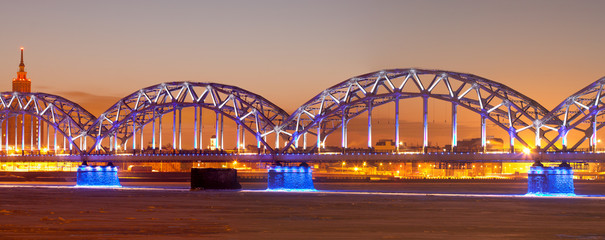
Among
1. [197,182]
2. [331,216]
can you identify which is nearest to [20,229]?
[331,216]

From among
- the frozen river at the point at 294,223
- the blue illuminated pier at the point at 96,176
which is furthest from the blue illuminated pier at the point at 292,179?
the frozen river at the point at 294,223

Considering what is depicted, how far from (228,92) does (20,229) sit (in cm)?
8869

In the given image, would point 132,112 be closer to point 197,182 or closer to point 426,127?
point 197,182

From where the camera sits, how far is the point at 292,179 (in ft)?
382

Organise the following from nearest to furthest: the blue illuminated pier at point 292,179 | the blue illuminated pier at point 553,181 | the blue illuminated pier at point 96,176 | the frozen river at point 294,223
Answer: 1. the frozen river at point 294,223
2. the blue illuminated pier at point 553,181
3. the blue illuminated pier at point 292,179
4. the blue illuminated pier at point 96,176

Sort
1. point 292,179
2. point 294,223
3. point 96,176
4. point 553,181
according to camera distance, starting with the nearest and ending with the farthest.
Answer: point 294,223 → point 553,181 → point 292,179 → point 96,176

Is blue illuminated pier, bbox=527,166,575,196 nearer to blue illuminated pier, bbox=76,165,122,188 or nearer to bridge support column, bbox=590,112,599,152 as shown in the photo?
bridge support column, bbox=590,112,599,152

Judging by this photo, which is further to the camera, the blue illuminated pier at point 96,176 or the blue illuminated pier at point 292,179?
the blue illuminated pier at point 96,176

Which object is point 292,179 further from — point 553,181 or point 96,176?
point 96,176

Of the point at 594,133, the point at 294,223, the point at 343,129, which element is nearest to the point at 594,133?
the point at 594,133

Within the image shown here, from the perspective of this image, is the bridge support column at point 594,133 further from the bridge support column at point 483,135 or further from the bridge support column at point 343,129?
the bridge support column at point 343,129

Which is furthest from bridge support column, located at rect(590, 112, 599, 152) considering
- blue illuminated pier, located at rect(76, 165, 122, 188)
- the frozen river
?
blue illuminated pier, located at rect(76, 165, 122, 188)

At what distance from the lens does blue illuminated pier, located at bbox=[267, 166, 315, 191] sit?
116m

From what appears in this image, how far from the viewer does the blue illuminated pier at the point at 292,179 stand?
11638cm
